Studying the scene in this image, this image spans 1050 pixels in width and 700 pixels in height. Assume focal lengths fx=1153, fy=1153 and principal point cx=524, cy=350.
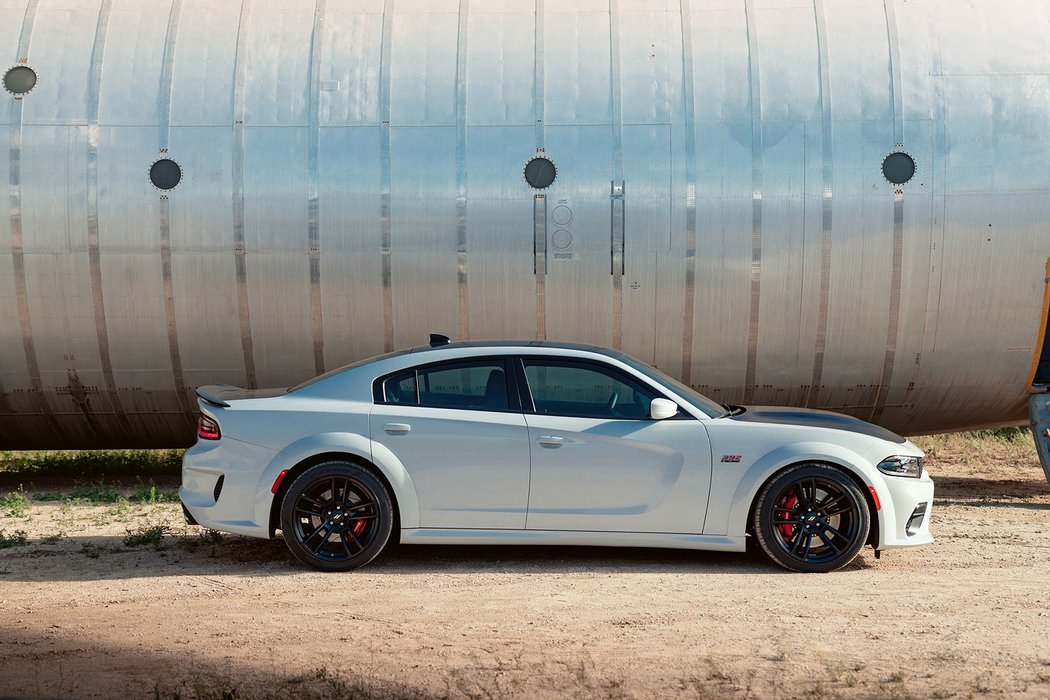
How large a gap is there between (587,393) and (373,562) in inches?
71.0

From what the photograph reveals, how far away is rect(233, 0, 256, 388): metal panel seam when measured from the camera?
9.94 meters

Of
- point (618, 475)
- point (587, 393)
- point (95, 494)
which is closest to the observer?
point (618, 475)

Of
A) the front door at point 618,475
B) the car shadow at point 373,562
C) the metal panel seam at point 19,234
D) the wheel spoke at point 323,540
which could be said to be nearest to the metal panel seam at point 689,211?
the car shadow at point 373,562

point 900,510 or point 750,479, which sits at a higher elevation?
point 750,479

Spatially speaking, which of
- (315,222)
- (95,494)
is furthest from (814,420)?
(95,494)

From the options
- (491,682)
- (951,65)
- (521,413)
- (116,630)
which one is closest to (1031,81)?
(951,65)

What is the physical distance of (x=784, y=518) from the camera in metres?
7.24

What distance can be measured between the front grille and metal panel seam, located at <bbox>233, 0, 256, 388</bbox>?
5.67 meters

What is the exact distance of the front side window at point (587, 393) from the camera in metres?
7.37

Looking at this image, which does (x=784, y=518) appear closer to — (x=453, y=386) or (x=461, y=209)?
(x=453, y=386)

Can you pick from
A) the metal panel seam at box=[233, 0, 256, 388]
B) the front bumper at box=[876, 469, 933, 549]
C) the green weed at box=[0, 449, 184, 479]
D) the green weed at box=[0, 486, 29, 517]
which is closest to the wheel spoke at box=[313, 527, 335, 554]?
the metal panel seam at box=[233, 0, 256, 388]

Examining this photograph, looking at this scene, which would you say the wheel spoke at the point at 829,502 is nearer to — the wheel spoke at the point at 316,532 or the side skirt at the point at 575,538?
the side skirt at the point at 575,538

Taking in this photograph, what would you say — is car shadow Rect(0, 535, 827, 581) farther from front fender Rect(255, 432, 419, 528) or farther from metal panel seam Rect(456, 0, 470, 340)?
metal panel seam Rect(456, 0, 470, 340)

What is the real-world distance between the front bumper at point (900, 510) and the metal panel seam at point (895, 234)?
9.55 feet
